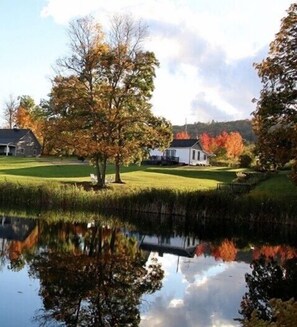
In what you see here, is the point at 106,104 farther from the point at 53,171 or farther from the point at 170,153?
the point at 170,153

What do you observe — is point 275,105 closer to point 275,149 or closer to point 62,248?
point 275,149

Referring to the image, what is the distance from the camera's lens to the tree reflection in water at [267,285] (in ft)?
37.2

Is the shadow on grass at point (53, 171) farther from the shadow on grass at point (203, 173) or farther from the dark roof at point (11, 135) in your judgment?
the dark roof at point (11, 135)

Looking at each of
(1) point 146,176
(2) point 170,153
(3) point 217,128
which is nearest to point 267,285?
(1) point 146,176

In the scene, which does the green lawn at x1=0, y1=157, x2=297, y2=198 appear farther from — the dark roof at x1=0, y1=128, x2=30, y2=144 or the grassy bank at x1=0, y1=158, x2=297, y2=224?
the dark roof at x1=0, y1=128, x2=30, y2=144

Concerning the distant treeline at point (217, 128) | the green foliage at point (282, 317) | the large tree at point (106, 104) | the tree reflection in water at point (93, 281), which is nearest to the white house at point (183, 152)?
the large tree at point (106, 104)

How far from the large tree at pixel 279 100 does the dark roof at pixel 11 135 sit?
2597 inches

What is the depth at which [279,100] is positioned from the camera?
2562cm

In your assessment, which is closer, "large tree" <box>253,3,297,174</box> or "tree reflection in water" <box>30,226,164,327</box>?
"tree reflection in water" <box>30,226,164,327</box>

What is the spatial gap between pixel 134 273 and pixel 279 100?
1480 centimetres

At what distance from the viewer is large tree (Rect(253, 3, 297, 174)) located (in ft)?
82.0

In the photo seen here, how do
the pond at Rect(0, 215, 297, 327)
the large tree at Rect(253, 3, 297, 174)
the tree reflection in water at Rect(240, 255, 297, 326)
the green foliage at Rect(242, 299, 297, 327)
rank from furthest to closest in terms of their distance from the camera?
the large tree at Rect(253, 3, 297, 174) → the tree reflection in water at Rect(240, 255, 297, 326) → the pond at Rect(0, 215, 297, 327) → the green foliage at Rect(242, 299, 297, 327)

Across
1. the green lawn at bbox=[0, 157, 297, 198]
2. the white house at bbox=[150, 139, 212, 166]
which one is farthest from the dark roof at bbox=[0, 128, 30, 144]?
the green lawn at bbox=[0, 157, 297, 198]

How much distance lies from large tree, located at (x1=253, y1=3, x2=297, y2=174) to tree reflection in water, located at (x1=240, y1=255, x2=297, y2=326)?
885 cm
